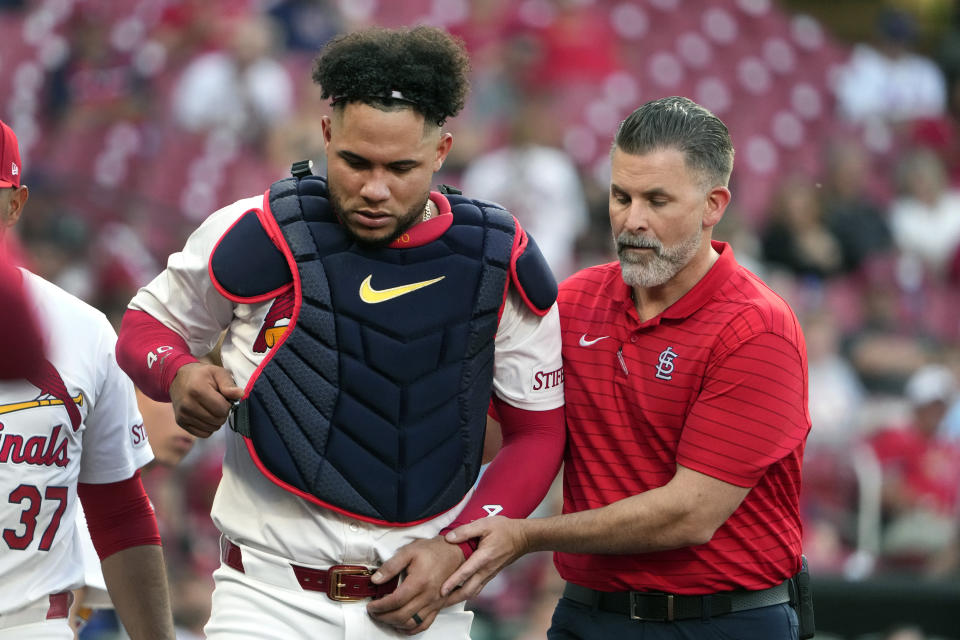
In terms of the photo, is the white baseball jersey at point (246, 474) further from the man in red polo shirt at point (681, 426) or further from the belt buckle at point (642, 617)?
the belt buckle at point (642, 617)

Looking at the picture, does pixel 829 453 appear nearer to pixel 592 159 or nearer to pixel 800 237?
pixel 800 237

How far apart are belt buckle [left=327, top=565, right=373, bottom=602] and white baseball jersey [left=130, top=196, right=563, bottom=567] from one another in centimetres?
2

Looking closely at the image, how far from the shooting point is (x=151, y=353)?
308cm

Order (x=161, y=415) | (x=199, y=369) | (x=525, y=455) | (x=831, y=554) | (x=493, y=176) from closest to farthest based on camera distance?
(x=199, y=369)
(x=525, y=455)
(x=161, y=415)
(x=831, y=554)
(x=493, y=176)

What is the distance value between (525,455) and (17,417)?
1.26m

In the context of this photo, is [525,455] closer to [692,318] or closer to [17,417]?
[692,318]

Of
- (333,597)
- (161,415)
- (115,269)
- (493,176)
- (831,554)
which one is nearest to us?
(333,597)

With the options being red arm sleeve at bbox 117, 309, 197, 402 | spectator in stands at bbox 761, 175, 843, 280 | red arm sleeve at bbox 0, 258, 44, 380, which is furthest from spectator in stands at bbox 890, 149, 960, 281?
red arm sleeve at bbox 0, 258, 44, 380

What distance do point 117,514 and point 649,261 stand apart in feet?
5.38

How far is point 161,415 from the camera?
13.4ft

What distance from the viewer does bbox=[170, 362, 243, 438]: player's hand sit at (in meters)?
2.85

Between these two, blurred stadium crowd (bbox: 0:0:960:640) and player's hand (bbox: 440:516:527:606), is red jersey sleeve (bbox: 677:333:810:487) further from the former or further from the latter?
blurred stadium crowd (bbox: 0:0:960:640)

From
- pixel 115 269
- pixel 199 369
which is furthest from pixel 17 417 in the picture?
pixel 115 269

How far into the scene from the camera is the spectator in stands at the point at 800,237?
923 centimetres
